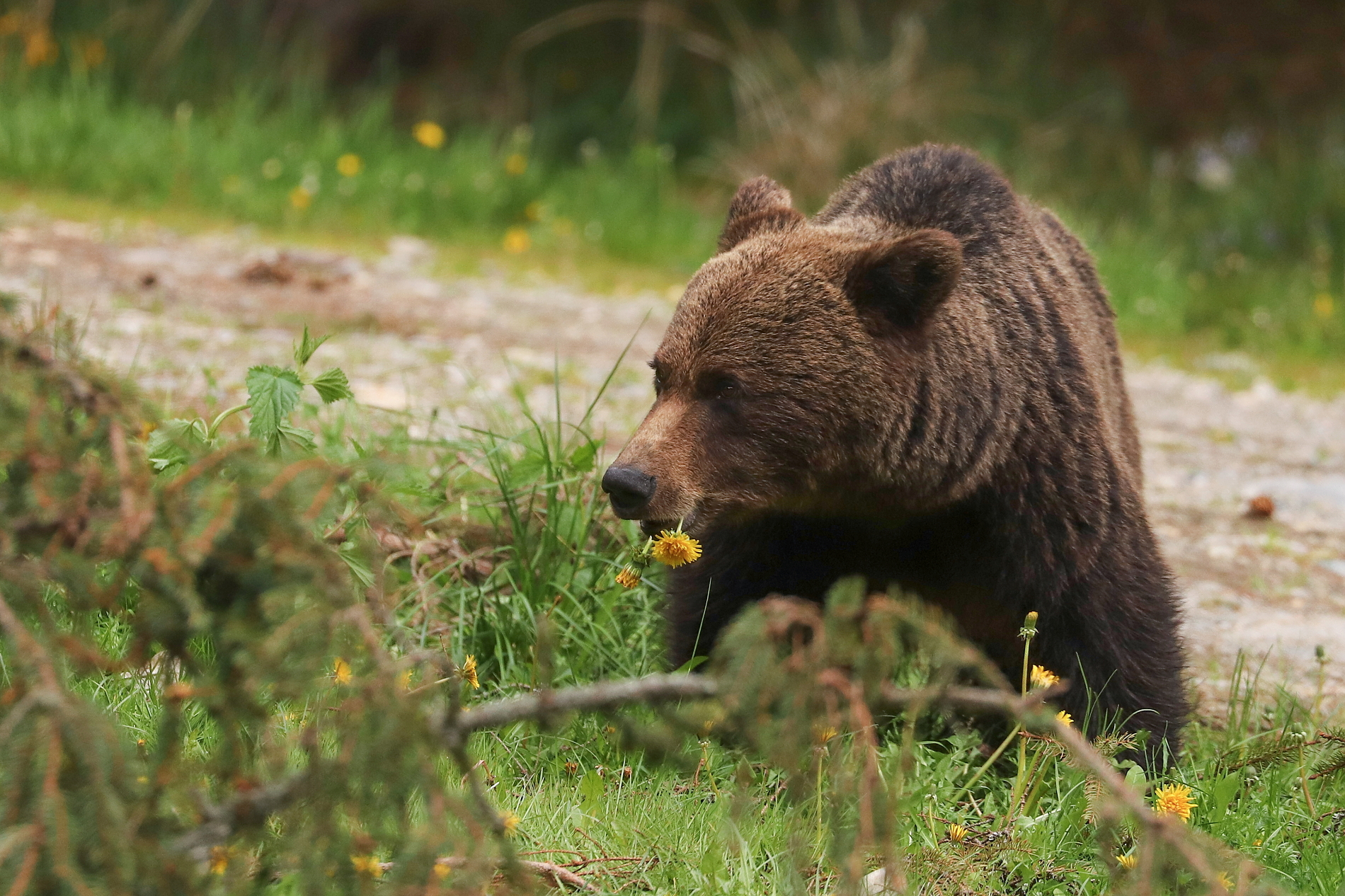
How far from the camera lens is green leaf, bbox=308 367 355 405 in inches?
107

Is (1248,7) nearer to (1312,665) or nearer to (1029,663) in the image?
(1312,665)

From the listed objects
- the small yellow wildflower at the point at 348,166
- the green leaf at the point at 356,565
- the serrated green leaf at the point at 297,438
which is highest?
the small yellow wildflower at the point at 348,166

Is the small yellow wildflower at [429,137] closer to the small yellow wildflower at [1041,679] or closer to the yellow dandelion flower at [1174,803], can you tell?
the small yellow wildflower at [1041,679]

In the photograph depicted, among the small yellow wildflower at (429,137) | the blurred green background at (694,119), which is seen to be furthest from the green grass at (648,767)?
the small yellow wildflower at (429,137)

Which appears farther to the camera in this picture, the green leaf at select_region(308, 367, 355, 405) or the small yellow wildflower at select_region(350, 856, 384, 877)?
the green leaf at select_region(308, 367, 355, 405)

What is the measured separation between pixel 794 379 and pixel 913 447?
289 millimetres

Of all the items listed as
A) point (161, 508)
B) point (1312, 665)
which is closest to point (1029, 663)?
point (1312, 665)

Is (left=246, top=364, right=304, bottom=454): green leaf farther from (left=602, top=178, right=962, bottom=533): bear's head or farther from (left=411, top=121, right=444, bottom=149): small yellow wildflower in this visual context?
(left=411, top=121, right=444, bottom=149): small yellow wildflower

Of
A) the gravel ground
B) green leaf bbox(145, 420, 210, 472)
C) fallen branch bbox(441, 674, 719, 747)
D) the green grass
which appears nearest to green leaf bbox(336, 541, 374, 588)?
the green grass

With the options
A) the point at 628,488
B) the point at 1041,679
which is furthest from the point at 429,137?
the point at 1041,679

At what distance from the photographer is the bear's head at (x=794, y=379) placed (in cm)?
271

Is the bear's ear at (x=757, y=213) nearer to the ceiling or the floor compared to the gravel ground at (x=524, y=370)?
nearer to the ceiling

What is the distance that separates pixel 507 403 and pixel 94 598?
3292mm

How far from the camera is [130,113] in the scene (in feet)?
26.9
